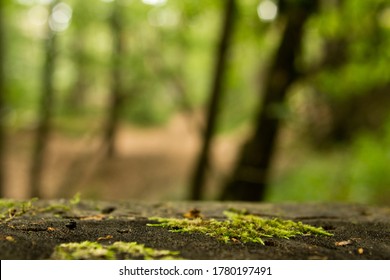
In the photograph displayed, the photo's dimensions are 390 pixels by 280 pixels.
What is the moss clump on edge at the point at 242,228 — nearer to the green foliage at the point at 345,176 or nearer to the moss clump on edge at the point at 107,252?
the moss clump on edge at the point at 107,252

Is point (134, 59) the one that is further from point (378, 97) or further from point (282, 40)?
point (378, 97)

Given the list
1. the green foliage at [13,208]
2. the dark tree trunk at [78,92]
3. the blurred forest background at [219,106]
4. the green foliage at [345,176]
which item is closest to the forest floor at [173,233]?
the green foliage at [13,208]

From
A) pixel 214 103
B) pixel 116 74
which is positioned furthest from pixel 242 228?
pixel 116 74

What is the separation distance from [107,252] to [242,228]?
2.50 feet

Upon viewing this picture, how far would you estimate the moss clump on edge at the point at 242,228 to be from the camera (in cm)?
201

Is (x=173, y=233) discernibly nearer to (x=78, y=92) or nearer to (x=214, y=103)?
(x=214, y=103)

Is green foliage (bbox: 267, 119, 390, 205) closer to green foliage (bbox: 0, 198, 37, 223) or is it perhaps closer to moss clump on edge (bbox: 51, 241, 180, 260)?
green foliage (bbox: 0, 198, 37, 223)

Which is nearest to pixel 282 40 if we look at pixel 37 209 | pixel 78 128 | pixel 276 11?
pixel 276 11

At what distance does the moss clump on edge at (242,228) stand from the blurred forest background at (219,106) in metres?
3.79

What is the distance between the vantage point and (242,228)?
2.11 m

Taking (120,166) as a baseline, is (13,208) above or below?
above
